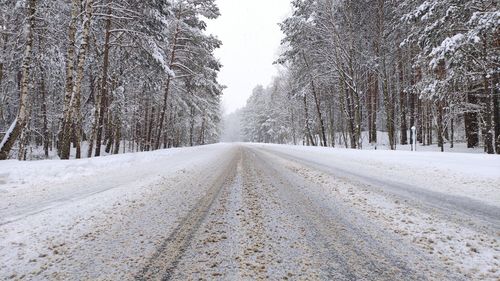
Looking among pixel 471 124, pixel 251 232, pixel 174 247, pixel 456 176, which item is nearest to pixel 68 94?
pixel 174 247

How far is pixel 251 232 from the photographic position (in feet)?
8.86

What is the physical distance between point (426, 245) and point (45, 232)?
3577mm

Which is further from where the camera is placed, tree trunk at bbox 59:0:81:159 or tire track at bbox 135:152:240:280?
tree trunk at bbox 59:0:81:159

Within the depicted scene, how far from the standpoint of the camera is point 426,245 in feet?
7.80

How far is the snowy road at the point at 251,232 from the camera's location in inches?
76.2

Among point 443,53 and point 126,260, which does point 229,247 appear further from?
point 443,53

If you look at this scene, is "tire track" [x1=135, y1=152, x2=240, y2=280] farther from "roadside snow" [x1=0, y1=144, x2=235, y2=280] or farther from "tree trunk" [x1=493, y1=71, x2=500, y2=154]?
"tree trunk" [x1=493, y1=71, x2=500, y2=154]

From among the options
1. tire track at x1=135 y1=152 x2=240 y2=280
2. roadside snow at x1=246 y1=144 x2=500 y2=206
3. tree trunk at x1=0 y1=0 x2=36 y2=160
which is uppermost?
tree trunk at x1=0 y1=0 x2=36 y2=160

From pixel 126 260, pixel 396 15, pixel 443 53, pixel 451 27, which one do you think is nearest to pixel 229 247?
pixel 126 260

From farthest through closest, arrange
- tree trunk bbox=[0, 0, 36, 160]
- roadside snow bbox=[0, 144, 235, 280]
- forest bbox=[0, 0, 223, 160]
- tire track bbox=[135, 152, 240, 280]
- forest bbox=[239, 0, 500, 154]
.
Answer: forest bbox=[239, 0, 500, 154], forest bbox=[0, 0, 223, 160], tree trunk bbox=[0, 0, 36, 160], roadside snow bbox=[0, 144, 235, 280], tire track bbox=[135, 152, 240, 280]

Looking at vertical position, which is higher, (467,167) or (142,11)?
(142,11)

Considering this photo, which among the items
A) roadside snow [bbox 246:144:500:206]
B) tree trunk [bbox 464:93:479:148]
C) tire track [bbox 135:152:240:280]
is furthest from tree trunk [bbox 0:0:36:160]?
tree trunk [bbox 464:93:479:148]

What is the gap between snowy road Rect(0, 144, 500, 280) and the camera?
6.35 ft

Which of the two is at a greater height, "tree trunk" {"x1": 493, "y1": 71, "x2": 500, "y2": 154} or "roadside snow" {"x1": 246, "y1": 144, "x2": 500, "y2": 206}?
"tree trunk" {"x1": 493, "y1": 71, "x2": 500, "y2": 154}
